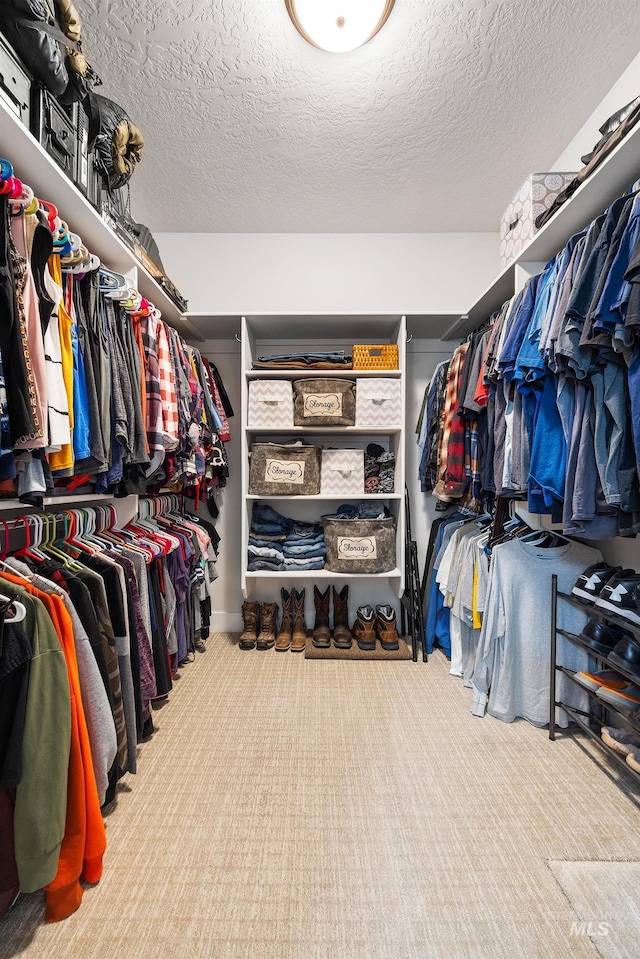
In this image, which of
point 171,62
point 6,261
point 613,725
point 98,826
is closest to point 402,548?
point 613,725

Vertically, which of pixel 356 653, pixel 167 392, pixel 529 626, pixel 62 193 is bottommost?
pixel 356 653

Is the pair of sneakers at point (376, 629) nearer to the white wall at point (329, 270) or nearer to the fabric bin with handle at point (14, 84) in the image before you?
the white wall at point (329, 270)

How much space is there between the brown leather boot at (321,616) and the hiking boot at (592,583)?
1.59 meters

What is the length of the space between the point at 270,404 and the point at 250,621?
54.6 inches

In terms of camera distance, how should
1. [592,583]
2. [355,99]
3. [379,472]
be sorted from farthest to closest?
[379,472] < [355,99] < [592,583]

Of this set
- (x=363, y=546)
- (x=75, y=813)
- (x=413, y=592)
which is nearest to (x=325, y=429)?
(x=363, y=546)

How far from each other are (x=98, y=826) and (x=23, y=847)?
8.2 inches

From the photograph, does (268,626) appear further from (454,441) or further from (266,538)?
(454,441)

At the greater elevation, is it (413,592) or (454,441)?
(454,441)

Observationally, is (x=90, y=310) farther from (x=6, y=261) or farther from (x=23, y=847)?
(x=23, y=847)

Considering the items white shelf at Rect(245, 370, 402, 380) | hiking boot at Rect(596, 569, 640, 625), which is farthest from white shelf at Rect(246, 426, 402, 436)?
hiking boot at Rect(596, 569, 640, 625)

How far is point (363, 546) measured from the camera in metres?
2.76

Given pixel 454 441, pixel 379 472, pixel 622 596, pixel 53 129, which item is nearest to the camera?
pixel 53 129

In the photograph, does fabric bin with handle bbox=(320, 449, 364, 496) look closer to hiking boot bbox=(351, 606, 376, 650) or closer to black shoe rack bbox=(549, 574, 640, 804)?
hiking boot bbox=(351, 606, 376, 650)
